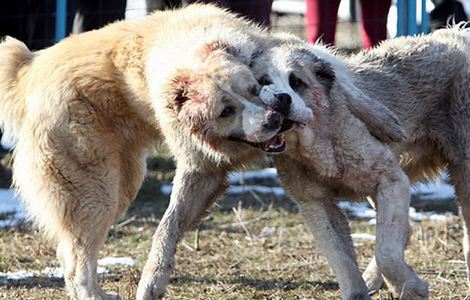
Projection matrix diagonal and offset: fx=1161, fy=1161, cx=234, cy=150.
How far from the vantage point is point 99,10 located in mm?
8695

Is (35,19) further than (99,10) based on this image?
Yes

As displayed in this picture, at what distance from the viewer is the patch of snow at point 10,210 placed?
26.5ft

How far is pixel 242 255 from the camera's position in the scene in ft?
23.6

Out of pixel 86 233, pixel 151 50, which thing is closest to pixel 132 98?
pixel 151 50

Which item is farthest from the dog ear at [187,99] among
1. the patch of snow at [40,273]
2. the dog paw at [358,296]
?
the patch of snow at [40,273]

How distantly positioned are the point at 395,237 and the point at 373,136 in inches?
20.5

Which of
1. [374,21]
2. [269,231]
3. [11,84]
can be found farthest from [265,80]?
[374,21]

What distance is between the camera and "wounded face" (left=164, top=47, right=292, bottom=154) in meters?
5.05

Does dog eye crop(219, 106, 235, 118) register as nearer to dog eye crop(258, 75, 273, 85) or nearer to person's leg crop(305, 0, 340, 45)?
dog eye crop(258, 75, 273, 85)

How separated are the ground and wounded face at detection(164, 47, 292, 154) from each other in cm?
110

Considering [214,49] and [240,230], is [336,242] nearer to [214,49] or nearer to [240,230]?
[214,49]

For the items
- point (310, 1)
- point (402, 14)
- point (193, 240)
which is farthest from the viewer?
point (402, 14)

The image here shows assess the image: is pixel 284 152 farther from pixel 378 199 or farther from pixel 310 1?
pixel 310 1

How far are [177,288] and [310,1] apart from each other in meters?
2.80
